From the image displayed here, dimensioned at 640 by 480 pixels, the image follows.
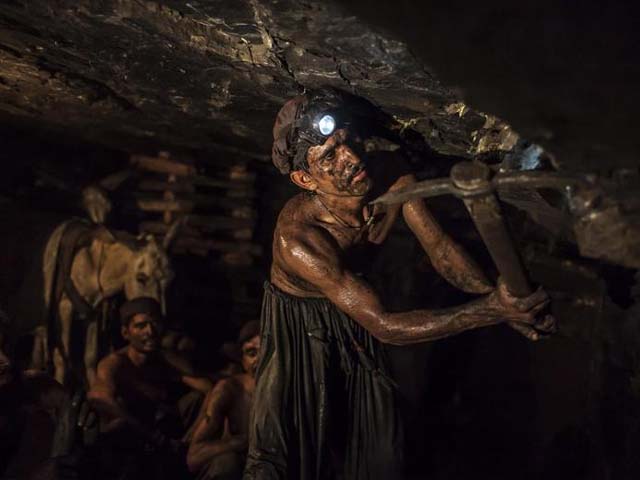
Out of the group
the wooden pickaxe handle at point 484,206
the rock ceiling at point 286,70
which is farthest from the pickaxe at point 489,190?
the rock ceiling at point 286,70

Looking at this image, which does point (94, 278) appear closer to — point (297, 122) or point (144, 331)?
point (144, 331)

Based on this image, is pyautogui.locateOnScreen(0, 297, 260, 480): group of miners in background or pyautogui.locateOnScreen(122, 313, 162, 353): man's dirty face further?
pyautogui.locateOnScreen(122, 313, 162, 353): man's dirty face

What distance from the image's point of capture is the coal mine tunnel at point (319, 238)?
9.41 feet

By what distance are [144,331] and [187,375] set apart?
2.20 ft

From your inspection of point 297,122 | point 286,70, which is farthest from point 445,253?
point 286,70

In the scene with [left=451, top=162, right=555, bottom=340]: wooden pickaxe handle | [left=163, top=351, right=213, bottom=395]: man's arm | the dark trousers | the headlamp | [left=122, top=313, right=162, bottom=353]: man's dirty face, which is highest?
the headlamp

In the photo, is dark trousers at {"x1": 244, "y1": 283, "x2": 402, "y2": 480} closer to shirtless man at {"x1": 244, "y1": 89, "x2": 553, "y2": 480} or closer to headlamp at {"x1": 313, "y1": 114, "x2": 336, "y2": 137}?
shirtless man at {"x1": 244, "y1": 89, "x2": 553, "y2": 480}

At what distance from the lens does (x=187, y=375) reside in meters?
7.73

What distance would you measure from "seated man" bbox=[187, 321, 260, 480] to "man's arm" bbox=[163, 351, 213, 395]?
58 centimetres

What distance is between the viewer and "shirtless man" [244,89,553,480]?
168 inches

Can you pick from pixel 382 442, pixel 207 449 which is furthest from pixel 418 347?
pixel 382 442

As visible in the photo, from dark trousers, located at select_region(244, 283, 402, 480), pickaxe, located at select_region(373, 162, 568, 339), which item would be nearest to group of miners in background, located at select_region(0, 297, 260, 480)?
dark trousers, located at select_region(244, 283, 402, 480)

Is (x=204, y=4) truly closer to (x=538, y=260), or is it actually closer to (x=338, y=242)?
(x=338, y=242)

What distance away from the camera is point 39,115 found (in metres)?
7.01
